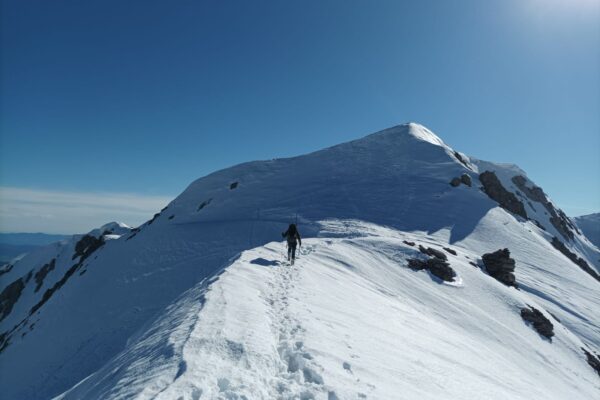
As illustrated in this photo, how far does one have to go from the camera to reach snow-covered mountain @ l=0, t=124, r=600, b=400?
732cm

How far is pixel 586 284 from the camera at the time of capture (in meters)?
32.2

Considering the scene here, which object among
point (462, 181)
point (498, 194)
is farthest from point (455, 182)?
point (498, 194)

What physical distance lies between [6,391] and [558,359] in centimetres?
3694

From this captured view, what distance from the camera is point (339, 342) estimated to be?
8969 millimetres

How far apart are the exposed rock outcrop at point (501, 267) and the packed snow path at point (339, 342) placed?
282 cm

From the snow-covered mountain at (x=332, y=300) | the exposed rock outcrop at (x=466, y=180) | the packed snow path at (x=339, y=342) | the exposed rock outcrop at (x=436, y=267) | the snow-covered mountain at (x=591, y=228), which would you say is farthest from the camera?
the snow-covered mountain at (x=591, y=228)

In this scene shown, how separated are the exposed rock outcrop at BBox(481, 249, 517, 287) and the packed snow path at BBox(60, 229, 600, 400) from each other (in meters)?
2.82

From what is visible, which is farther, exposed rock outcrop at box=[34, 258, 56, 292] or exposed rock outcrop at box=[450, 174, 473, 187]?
exposed rock outcrop at box=[34, 258, 56, 292]

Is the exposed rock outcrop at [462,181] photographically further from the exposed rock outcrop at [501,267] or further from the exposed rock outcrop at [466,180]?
the exposed rock outcrop at [501,267]

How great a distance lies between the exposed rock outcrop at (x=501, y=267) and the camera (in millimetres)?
26797

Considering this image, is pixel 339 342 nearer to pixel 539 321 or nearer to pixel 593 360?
pixel 539 321

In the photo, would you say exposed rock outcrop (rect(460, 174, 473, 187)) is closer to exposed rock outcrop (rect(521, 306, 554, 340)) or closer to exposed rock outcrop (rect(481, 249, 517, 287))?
exposed rock outcrop (rect(481, 249, 517, 287))

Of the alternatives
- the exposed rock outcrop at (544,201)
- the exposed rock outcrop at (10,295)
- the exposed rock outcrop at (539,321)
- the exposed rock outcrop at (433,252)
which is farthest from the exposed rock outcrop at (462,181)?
the exposed rock outcrop at (10,295)

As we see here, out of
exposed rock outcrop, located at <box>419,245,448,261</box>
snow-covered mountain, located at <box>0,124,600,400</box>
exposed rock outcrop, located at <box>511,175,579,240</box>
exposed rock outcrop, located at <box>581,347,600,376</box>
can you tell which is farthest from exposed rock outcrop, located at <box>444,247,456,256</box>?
exposed rock outcrop, located at <box>511,175,579,240</box>
